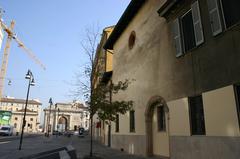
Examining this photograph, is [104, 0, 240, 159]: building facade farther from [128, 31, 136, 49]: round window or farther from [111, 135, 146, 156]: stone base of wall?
[128, 31, 136, 49]: round window

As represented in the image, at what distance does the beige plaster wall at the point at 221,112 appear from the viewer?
7.34 m

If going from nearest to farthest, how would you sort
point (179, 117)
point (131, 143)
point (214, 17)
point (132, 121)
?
point (214, 17) < point (179, 117) < point (131, 143) < point (132, 121)

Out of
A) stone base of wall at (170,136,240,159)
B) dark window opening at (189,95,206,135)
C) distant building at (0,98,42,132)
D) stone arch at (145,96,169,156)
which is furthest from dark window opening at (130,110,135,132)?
distant building at (0,98,42,132)

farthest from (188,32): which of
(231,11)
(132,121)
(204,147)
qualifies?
(132,121)

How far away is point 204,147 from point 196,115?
138cm

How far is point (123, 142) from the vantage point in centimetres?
1808

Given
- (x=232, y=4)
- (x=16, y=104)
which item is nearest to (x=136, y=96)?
(x=232, y=4)

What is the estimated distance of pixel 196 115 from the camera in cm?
938

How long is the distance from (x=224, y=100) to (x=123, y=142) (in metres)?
11.7

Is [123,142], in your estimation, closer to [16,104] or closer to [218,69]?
[218,69]

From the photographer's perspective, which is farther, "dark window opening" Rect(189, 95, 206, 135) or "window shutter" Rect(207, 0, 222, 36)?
"dark window opening" Rect(189, 95, 206, 135)

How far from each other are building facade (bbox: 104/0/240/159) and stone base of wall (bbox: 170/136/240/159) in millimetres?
21

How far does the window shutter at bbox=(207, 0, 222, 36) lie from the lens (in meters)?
8.16

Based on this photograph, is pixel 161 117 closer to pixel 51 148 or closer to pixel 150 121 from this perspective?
pixel 150 121
